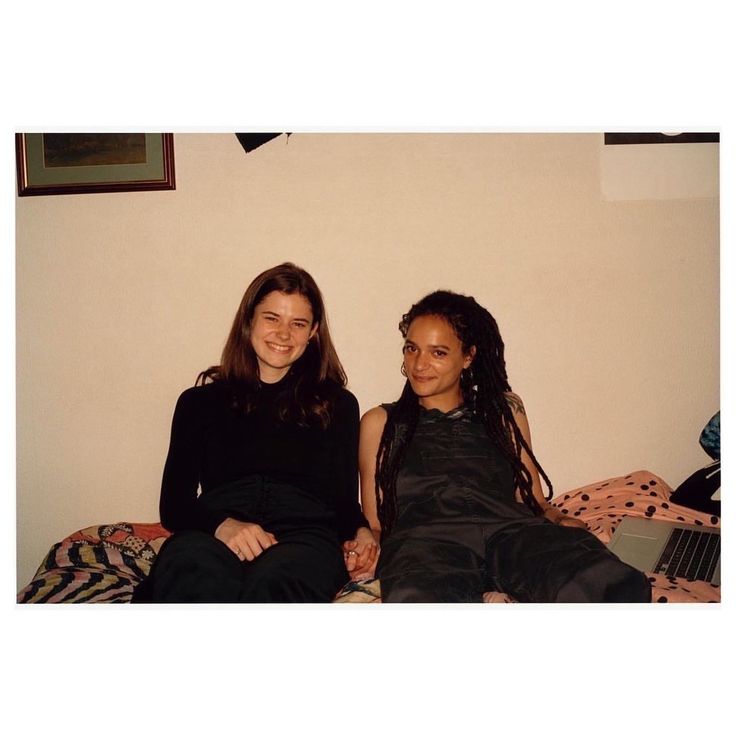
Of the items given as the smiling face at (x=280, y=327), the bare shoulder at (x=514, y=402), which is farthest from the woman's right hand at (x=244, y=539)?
the bare shoulder at (x=514, y=402)

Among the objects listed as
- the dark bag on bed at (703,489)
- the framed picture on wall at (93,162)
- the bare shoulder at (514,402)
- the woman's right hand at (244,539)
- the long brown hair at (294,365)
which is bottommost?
the woman's right hand at (244,539)

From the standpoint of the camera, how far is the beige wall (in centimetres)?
191

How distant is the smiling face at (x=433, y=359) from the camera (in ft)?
6.27

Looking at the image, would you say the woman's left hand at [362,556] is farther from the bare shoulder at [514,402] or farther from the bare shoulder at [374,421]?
the bare shoulder at [514,402]

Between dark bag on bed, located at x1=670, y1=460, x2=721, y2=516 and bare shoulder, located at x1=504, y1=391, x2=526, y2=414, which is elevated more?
bare shoulder, located at x1=504, y1=391, x2=526, y2=414

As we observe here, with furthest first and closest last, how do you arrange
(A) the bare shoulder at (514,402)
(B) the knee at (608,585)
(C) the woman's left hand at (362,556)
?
(A) the bare shoulder at (514,402) → (C) the woman's left hand at (362,556) → (B) the knee at (608,585)

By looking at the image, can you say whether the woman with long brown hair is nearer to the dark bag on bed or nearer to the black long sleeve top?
the black long sleeve top

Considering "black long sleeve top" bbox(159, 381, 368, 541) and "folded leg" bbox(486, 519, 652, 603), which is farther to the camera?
"black long sleeve top" bbox(159, 381, 368, 541)

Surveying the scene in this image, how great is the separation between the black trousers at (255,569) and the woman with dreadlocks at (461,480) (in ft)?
0.43

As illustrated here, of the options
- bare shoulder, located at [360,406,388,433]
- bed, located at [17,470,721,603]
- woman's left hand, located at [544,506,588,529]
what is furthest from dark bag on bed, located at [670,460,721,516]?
bare shoulder, located at [360,406,388,433]

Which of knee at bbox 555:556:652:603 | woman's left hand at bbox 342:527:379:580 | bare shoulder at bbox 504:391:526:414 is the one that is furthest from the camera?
bare shoulder at bbox 504:391:526:414
